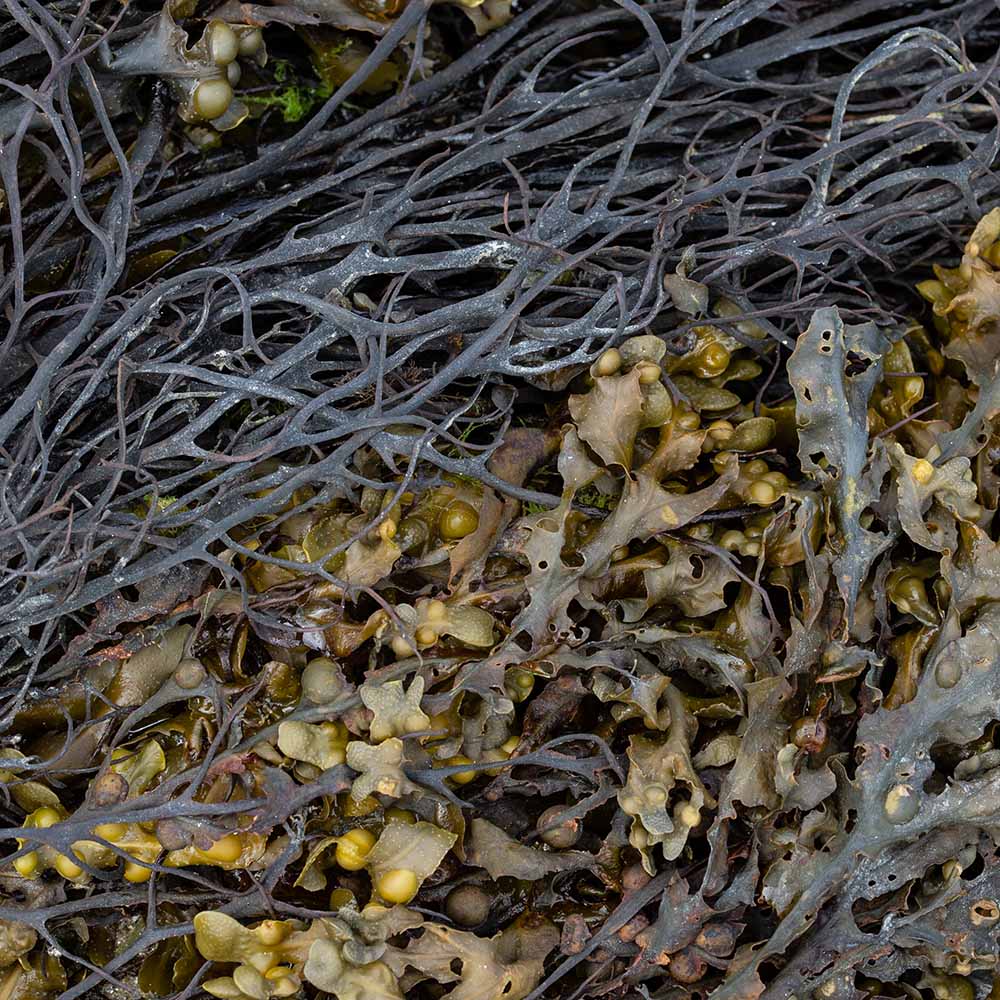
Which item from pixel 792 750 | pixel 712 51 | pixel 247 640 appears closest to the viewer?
pixel 792 750

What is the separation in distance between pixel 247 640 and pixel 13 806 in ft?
0.88

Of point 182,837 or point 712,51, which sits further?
point 712,51

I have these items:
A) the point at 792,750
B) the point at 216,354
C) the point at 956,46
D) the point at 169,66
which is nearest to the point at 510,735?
the point at 792,750

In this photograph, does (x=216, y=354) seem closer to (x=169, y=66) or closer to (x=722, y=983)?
(x=169, y=66)

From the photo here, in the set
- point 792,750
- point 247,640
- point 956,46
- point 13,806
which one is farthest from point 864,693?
point 13,806

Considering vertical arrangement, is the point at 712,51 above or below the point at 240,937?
above

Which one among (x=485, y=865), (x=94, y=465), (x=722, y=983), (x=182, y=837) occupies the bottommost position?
(x=722, y=983)

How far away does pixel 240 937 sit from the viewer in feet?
2.81

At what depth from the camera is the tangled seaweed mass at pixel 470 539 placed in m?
0.87

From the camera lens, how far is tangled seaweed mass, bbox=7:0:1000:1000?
0.87m

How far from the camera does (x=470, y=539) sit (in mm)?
922

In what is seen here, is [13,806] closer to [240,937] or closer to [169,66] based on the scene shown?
[240,937]

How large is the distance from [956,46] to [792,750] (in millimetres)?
772

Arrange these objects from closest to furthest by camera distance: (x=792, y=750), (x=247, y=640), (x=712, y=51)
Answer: (x=792, y=750)
(x=247, y=640)
(x=712, y=51)
